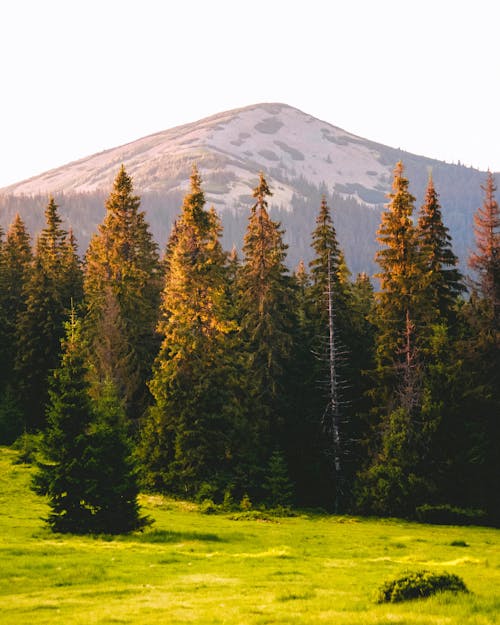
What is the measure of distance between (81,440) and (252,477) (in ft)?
60.6

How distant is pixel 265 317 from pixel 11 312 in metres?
30.1

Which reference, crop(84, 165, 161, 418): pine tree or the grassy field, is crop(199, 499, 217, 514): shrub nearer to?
the grassy field

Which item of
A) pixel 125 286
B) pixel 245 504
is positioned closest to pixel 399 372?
pixel 245 504

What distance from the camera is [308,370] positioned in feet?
169

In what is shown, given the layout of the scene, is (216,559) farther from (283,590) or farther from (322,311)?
(322,311)

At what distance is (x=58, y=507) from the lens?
27719 mm

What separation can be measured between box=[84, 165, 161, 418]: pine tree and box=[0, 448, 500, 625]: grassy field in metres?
17.2

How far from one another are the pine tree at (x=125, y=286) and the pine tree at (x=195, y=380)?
6174 millimetres

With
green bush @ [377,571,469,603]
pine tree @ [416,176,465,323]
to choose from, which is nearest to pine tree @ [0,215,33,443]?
pine tree @ [416,176,465,323]

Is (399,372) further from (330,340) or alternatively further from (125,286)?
(125,286)

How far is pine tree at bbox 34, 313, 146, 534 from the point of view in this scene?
27562 millimetres

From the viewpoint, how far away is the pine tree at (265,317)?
4859 cm

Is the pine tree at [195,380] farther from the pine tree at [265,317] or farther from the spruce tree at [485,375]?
the spruce tree at [485,375]

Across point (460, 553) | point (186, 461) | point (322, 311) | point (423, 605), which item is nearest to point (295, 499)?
point (186, 461)
